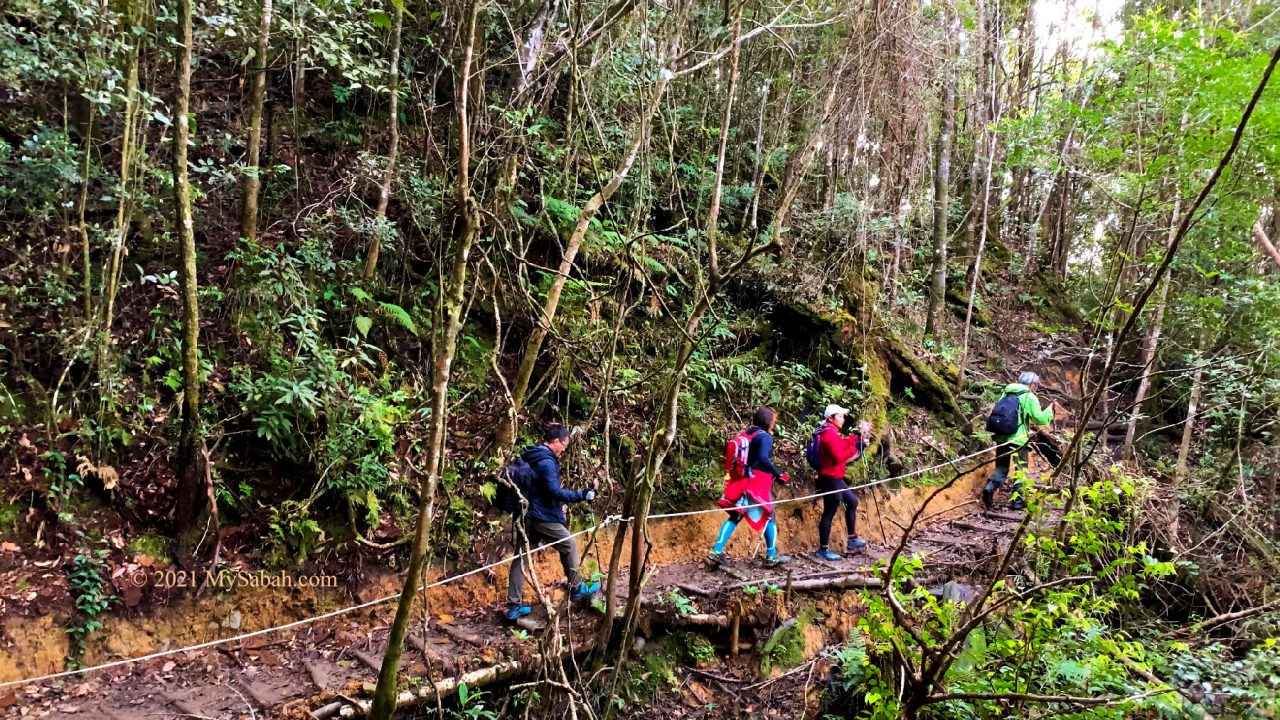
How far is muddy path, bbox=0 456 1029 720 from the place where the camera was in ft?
14.4

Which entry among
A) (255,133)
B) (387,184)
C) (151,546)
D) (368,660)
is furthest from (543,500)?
(255,133)

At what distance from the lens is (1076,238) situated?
20500 mm

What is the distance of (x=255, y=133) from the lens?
6.76m

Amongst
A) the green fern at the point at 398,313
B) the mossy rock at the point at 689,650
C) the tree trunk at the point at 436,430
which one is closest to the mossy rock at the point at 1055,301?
the mossy rock at the point at 689,650

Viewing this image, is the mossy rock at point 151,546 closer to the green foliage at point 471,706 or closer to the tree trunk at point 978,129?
the green foliage at point 471,706

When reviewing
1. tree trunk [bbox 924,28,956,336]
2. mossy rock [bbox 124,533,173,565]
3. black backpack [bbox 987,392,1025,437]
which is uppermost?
tree trunk [bbox 924,28,956,336]

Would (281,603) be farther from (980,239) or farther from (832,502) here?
(980,239)

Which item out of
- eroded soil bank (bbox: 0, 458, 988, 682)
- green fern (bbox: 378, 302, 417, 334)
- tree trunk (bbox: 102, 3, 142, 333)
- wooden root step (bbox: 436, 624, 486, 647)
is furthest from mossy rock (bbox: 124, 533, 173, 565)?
green fern (bbox: 378, 302, 417, 334)

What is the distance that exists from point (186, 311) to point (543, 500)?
10.8ft

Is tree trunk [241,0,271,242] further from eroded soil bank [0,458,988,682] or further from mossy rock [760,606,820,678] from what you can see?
mossy rock [760,606,820,678]

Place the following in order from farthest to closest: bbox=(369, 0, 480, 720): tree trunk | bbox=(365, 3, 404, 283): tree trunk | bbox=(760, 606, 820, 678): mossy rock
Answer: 1. bbox=(365, 3, 404, 283): tree trunk
2. bbox=(760, 606, 820, 678): mossy rock
3. bbox=(369, 0, 480, 720): tree trunk

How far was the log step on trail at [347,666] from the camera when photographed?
4461 mm

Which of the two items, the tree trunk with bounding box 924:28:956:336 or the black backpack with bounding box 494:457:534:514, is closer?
the black backpack with bounding box 494:457:534:514

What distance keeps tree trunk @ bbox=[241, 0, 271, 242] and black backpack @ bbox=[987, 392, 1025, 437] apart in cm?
927
